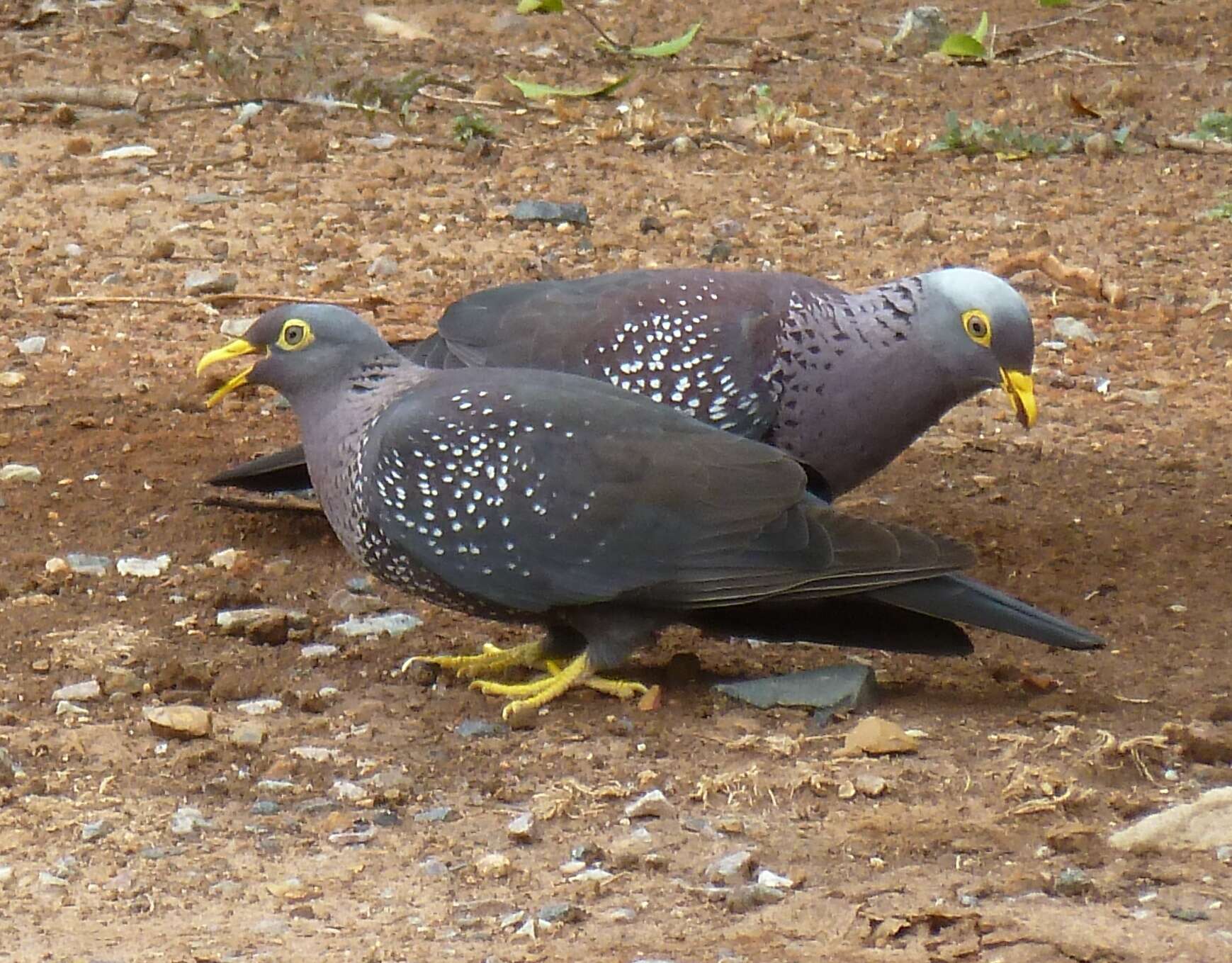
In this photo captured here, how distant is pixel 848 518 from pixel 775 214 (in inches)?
129

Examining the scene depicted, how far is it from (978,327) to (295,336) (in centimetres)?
151

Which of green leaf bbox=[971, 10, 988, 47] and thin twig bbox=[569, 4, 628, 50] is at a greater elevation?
green leaf bbox=[971, 10, 988, 47]

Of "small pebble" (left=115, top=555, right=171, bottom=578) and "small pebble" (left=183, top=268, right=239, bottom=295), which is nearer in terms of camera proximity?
"small pebble" (left=115, top=555, right=171, bottom=578)

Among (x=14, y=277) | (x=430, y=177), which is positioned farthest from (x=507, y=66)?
(x=14, y=277)

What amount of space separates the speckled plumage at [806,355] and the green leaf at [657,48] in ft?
14.2

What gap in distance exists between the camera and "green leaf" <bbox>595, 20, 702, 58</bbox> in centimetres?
873

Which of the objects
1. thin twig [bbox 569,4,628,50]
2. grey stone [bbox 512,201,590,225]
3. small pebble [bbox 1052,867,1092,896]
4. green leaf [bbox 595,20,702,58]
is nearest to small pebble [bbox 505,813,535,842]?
small pebble [bbox 1052,867,1092,896]

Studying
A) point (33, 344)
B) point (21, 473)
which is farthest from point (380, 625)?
point (33, 344)

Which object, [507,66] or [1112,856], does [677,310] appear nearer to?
[1112,856]

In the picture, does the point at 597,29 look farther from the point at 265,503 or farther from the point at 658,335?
the point at 658,335

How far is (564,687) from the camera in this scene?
4066 millimetres

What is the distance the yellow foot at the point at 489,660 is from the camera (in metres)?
4.22

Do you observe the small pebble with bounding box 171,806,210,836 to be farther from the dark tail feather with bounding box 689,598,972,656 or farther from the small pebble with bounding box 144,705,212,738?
the dark tail feather with bounding box 689,598,972,656

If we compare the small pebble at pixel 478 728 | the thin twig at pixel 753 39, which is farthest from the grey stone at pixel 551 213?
the small pebble at pixel 478 728
